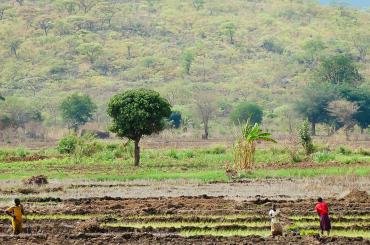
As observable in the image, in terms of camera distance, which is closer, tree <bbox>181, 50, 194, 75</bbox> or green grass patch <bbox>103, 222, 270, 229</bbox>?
green grass patch <bbox>103, 222, 270, 229</bbox>

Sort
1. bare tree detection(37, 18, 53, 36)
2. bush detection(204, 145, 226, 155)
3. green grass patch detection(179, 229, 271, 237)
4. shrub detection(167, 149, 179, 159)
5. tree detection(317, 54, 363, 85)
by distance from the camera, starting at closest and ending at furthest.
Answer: green grass patch detection(179, 229, 271, 237)
shrub detection(167, 149, 179, 159)
bush detection(204, 145, 226, 155)
tree detection(317, 54, 363, 85)
bare tree detection(37, 18, 53, 36)

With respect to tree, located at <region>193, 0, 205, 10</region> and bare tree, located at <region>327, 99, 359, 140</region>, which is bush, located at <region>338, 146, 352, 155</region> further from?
tree, located at <region>193, 0, 205, 10</region>

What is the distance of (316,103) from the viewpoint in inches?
3388

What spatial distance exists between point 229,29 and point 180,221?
120m

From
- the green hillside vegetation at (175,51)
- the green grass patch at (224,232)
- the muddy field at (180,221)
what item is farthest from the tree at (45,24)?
the green grass patch at (224,232)

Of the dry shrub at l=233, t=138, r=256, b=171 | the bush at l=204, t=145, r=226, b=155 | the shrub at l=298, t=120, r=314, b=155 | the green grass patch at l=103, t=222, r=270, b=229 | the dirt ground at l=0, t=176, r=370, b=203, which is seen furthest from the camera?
the bush at l=204, t=145, r=226, b=155

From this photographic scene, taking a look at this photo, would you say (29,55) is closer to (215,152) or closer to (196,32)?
(196,32)

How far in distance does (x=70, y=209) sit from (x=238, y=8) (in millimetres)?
139079

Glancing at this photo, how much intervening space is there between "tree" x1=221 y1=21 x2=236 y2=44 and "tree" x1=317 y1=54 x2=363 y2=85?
39.6 meters

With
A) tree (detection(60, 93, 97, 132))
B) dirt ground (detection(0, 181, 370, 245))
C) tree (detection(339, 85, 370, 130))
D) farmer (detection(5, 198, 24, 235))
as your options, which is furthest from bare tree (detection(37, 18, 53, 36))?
farmer (detection(5, 198, 24, 235))

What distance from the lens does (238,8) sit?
162625 millimetres

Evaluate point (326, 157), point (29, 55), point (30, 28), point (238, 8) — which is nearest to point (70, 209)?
point (326, 157)

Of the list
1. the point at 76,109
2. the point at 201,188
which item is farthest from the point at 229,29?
the point at 201,188

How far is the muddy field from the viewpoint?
19828mm
